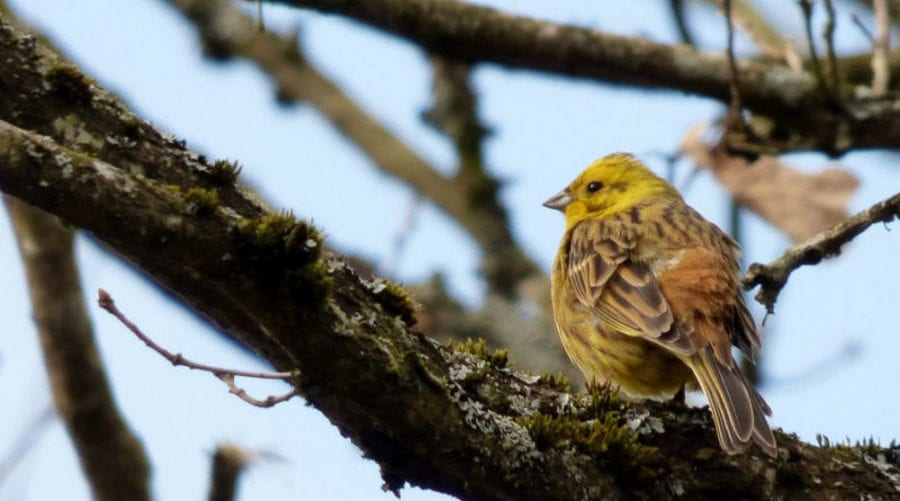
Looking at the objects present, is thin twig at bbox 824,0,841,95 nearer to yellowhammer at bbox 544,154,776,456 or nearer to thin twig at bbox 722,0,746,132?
thin twig at bbox 722,0,746,132

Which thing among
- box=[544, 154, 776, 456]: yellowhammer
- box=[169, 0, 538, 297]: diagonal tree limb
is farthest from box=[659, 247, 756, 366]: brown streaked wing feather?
box=[169, 0, 538, 297]: diagonal tree limb

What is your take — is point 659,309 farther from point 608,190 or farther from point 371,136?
point 371,136

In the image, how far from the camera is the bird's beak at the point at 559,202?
244 inches

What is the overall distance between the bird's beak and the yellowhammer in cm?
50

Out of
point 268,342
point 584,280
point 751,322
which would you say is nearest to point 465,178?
point 584,280

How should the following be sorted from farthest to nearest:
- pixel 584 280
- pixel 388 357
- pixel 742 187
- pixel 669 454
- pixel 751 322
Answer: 1. pixel 742 187
2. pixel 584 280
3. pixel 751 322
4. pixel 669 454
5. pixel 388 357

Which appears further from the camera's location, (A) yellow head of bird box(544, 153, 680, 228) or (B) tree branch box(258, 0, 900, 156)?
(A) yellow head of bird box(544, 153, 680, 228)

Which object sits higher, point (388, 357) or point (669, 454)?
point (669, 454)

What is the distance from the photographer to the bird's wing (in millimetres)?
4422

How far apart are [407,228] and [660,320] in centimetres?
264

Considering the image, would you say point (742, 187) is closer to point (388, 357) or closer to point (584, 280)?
point (584, 280)

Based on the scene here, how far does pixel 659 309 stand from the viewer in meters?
4.52

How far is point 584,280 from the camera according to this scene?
5035mm

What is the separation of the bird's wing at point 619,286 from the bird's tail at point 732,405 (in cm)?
8
